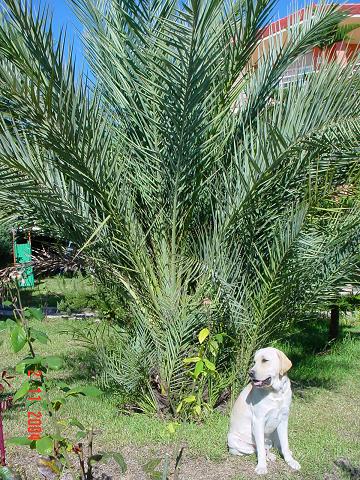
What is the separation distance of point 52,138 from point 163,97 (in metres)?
0.81

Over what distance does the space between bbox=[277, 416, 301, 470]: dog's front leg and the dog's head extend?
13.1 inches

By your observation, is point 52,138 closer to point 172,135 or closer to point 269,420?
point 172,135

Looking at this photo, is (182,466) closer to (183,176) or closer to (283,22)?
(183,176)

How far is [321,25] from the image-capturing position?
483 centimetres

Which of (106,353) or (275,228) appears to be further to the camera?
(106,353)

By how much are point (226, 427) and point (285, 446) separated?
2.51 ft

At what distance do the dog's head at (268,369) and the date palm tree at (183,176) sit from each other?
76 centimetres

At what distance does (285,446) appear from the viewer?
158 inches

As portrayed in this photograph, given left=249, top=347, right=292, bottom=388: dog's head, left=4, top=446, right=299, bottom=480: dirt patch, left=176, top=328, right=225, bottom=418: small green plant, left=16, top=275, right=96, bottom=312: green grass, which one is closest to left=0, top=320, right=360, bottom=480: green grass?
left=4, top=446, right=299, bottom=480: dirt patch

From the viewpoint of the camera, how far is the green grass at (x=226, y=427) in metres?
4.07

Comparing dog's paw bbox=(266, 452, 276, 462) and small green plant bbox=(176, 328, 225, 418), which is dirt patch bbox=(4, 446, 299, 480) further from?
small green plant bbox=(176, 328, 225, 418)

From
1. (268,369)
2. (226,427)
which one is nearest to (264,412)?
(268,369)

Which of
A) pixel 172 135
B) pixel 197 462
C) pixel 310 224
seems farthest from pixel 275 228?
pixel 197 462

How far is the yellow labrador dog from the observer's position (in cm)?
381
